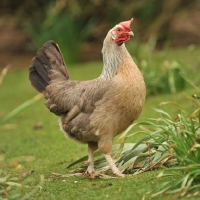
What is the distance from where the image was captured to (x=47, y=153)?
579 centimetres

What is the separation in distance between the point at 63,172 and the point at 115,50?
3.99 ft

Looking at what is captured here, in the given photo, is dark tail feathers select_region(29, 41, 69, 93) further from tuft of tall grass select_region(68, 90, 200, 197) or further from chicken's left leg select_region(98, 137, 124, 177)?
chicken's left leg select_region(98, 137, 124, 177)

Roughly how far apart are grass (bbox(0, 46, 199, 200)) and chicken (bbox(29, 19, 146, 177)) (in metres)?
0.36

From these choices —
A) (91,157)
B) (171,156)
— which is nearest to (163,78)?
(91,157)

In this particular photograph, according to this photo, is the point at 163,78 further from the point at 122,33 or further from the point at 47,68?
the point at 122,33

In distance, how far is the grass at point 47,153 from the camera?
400cm

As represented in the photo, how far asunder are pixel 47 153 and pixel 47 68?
978 mm

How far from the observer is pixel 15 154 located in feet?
19.2

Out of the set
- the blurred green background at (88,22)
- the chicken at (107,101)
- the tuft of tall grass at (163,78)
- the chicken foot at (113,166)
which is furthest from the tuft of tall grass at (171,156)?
the blurred green background at (88,22)

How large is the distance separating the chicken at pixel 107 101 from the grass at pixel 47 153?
36cm

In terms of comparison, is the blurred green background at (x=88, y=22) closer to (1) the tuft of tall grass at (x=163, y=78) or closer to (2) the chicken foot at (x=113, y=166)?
(1) the tuft of tall grass at (x=163, y=78)

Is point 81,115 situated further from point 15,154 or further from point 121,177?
point 15,154

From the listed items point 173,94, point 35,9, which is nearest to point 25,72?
point 35,9

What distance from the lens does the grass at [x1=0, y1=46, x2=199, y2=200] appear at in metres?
4.00
